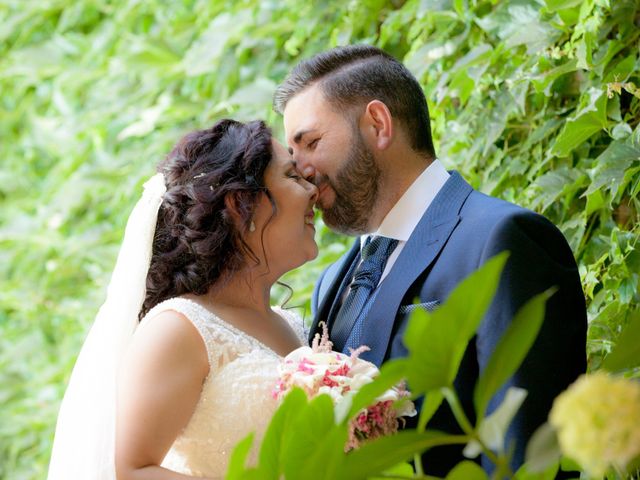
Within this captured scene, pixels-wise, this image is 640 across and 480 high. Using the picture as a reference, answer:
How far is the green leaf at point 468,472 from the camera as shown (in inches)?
24.7

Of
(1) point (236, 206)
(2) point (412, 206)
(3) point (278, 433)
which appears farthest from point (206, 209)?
(3) point (278, 433)

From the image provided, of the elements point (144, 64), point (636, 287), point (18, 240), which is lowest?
point (18, 240)

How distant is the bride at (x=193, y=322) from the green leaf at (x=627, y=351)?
3.80 ft

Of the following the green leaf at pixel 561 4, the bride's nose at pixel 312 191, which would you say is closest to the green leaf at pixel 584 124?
the green leaf at pixel 561 4

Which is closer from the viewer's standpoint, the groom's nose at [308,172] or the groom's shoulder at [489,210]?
the groom's shoulder at [489,210]

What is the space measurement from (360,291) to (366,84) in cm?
51

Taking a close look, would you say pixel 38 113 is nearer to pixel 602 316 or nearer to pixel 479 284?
pixel 602 316

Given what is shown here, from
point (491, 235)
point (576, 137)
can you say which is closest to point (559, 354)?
point (491, 235)

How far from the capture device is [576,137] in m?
2.07

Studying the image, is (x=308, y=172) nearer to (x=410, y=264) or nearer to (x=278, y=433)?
(x=410, y=264)

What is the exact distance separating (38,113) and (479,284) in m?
4.73

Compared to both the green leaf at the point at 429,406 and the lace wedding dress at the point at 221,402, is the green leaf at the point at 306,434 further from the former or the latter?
the lace wedding dress at the point at 221,402

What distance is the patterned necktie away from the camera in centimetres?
195

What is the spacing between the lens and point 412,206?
6.77ft
